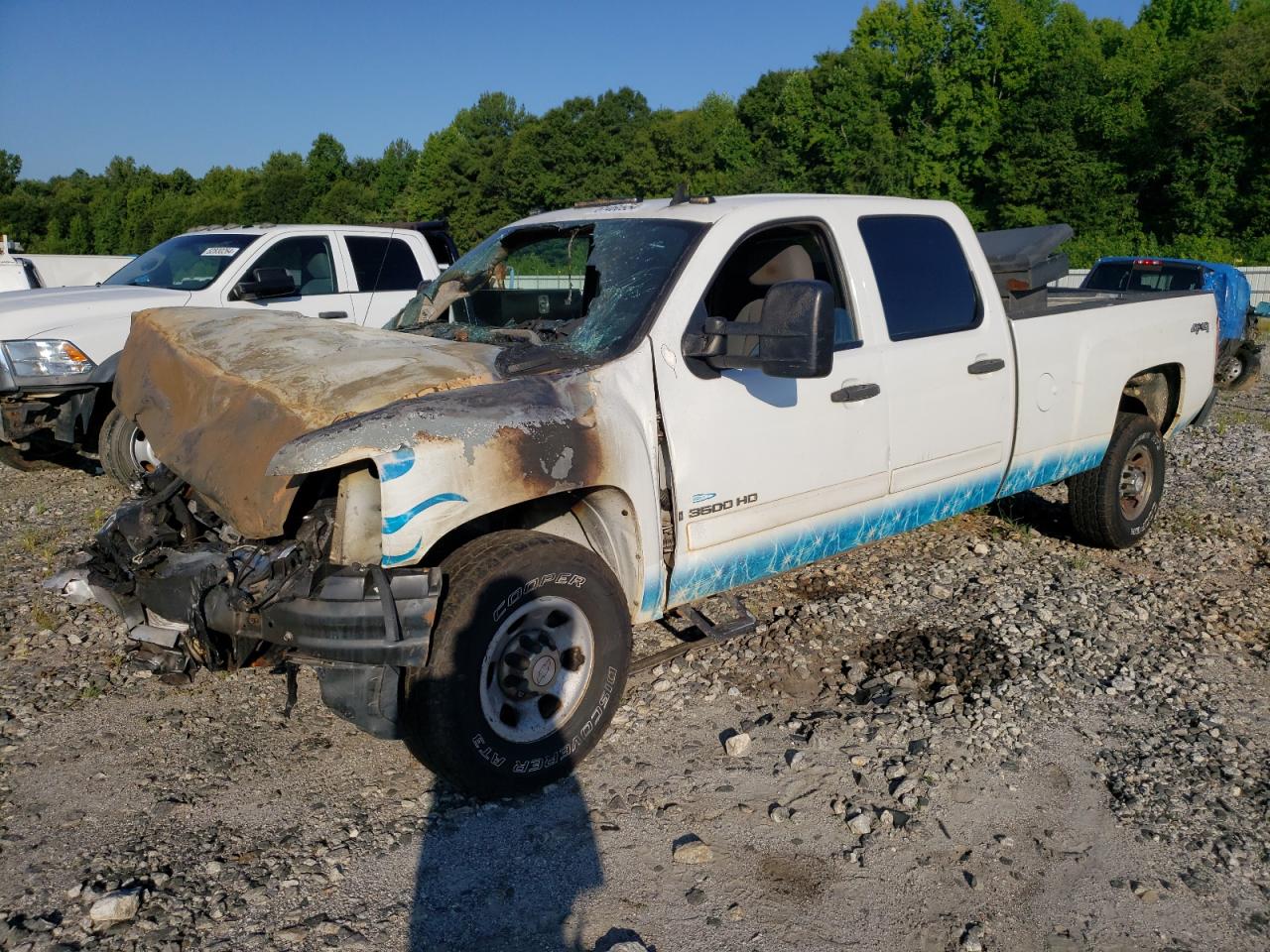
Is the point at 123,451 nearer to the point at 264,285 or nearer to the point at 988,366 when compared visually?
the point at 264,285

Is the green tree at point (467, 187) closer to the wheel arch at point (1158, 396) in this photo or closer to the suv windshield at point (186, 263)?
the suv windshield at point (186, 263)

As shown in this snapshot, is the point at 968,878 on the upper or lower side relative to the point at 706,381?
lower

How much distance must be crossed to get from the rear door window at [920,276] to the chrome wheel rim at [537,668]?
209 cm

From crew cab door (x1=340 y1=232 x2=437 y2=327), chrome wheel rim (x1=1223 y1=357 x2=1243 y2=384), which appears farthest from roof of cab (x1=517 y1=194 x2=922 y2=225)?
chrome wheel rim (x1=1223 y1=357 x2=1243 y2=384)

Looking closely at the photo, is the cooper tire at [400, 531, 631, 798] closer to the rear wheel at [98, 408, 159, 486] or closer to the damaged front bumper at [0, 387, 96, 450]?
the rear wheel at [98, 408, 159, 486]

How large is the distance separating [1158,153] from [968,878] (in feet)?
164

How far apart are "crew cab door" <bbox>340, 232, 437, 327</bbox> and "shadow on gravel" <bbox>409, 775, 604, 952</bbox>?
649cm

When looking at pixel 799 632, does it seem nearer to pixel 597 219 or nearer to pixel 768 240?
pixel 768 240

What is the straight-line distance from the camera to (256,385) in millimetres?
3510

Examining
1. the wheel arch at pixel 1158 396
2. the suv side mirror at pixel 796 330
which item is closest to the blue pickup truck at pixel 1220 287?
the wheel arch at pixel 1158 396

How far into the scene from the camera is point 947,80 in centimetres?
5206

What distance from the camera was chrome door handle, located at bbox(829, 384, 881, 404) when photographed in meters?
4.23

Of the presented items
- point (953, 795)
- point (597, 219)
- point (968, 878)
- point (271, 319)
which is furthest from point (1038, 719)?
point (271, 319)

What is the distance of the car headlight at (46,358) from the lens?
22.8ft
